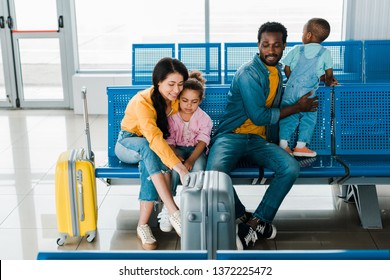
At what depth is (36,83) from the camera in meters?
8.51

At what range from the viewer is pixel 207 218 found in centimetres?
248

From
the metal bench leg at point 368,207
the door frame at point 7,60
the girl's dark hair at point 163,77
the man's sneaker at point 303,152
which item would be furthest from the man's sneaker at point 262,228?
the door frame at point 7,60

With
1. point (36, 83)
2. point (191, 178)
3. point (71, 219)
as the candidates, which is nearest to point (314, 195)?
point (71, 219)

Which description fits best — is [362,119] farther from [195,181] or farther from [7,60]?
[7,60]

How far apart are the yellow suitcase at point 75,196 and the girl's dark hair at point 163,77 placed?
1.88 ft

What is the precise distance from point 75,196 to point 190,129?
3.03 ft

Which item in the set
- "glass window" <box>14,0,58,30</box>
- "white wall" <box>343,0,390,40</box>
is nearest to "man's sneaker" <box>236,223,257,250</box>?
"white wall" <box>343,0,390,40</box>

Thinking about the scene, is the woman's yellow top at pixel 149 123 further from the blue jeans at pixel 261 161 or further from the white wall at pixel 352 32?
the white wall at pixel 352 32

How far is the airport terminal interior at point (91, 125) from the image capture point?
419 centimetres

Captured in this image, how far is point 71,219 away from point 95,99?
13.8 feet

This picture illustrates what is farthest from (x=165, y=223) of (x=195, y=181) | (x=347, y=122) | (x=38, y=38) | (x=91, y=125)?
(x=38, y=38)

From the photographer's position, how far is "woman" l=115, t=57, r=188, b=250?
151 inches
